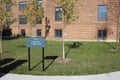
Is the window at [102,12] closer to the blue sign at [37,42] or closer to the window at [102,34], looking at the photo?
the window at [102,34]

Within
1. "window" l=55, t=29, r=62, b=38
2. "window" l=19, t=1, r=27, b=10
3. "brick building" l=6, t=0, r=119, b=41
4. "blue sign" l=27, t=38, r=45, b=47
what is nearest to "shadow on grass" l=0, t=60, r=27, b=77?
"blue sign" l=27, t=38, r=45, b=47

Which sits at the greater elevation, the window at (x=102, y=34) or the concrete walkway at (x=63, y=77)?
the window at (x=102, y=34)

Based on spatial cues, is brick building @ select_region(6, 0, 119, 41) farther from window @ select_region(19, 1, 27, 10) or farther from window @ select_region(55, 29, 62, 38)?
window @ select_region(19, 1, 27, 10)

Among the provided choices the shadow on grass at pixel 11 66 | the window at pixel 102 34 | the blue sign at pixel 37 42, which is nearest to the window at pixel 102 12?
the window at pixel 102 34

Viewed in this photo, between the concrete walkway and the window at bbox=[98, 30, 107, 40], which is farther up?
the window at bbox=[98, 30, 107, 40]

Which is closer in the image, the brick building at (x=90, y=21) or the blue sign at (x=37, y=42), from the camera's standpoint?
the blue sign at (x=37, y=42)

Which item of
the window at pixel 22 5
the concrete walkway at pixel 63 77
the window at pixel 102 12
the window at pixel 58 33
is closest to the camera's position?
the concrete walkway at pixel 63 77

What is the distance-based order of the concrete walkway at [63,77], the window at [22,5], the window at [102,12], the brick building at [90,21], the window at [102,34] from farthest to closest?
the window at [22,5] < the window at [102,34] < the window at [102,12] < the brick building at [90,21] < the concrete walkway at [63,77]

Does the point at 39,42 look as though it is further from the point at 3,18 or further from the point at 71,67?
the point at 3,18

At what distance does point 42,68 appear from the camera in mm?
15203

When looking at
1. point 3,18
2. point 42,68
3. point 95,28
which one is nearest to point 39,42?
point 42,68

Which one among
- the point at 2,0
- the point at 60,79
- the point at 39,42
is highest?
the point at 2,0

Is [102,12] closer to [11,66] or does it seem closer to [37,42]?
[11,66]

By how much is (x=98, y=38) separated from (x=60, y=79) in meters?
26.9
